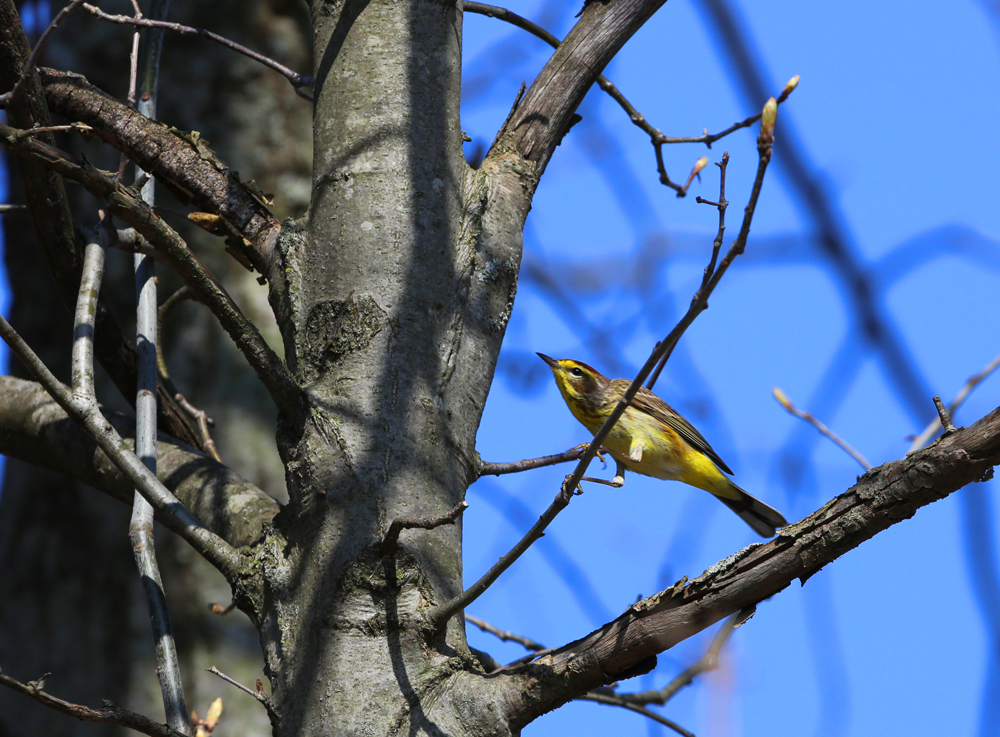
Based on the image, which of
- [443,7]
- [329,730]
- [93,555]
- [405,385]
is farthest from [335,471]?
[93,555]

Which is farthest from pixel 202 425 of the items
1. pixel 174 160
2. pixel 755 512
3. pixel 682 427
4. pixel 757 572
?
pixel 755 512

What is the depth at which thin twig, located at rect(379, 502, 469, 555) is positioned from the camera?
1742 millimetres

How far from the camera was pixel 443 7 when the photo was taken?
2502 mm

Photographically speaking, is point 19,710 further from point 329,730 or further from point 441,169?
point 441,169

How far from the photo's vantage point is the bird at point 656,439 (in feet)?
14.9

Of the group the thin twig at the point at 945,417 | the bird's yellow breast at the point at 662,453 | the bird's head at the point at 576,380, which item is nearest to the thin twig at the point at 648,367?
the thin twig at the point at 945,417

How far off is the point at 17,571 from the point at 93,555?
1.22 feet

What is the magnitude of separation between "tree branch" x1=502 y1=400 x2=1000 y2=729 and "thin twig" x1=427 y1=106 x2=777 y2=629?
0.68 feet

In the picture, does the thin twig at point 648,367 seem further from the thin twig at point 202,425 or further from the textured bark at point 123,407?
the textured bark at point 123,407

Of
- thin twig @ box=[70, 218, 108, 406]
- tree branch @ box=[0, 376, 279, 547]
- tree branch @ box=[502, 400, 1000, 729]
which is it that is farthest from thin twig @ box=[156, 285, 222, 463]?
tree branch @ box=[502, 400, 1000, 729]

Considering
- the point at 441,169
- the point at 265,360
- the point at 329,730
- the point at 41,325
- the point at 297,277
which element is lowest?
the point at 329,730

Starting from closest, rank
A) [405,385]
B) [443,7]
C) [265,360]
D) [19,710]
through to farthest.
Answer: [265,360] → [405,385] → [443,7] → [19,710]

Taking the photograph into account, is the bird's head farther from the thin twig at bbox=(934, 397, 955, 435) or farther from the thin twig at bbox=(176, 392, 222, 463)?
the thin twig at bbox=(934, 397, 955, 435)

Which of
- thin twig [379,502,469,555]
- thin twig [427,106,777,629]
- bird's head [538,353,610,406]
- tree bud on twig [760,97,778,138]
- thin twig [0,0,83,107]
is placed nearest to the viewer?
thin twig [427,106,777,629]
